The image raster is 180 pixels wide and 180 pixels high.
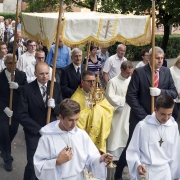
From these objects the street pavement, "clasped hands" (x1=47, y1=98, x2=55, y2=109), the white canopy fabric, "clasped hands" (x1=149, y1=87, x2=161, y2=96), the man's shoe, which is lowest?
the street pavement

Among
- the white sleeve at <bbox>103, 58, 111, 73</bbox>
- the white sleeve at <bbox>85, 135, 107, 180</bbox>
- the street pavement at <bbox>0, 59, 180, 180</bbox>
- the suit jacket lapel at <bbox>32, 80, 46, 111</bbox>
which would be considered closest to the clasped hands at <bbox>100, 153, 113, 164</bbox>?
the white sleeve at <bbox>85, 135, 107, 180</bbox>

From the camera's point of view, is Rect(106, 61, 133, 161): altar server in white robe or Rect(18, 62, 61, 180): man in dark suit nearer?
Rect(18, 62, 61, 180): man in dark suit

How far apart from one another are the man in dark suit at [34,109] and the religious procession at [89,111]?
0.01 m

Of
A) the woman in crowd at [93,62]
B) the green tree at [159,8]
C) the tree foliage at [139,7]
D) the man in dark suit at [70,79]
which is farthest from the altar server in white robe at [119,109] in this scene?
the green tree at [159,8]

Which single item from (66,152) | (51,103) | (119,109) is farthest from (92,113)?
(66,152)

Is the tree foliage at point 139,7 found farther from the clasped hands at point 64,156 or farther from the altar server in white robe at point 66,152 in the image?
the clasped hands at point 64,156

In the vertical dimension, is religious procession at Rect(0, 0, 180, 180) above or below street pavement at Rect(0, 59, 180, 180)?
above

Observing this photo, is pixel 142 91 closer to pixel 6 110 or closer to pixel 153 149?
pixel 153 149

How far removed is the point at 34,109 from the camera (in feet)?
18.5

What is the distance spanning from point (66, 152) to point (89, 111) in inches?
78.1

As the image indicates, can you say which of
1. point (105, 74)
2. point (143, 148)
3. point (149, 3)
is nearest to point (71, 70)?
point (105, 74)

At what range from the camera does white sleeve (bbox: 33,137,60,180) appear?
407 cm

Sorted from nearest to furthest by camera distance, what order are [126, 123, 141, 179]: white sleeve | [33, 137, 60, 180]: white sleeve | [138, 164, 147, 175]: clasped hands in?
[33, 137, 60, 180]: white sleeve
[138, 164, 147, 175]: clasped hands
[126, 123, 141, 179]: white sleeve

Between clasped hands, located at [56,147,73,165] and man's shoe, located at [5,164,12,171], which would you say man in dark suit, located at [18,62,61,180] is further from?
clasped hands, located at [56,147,73,165]
